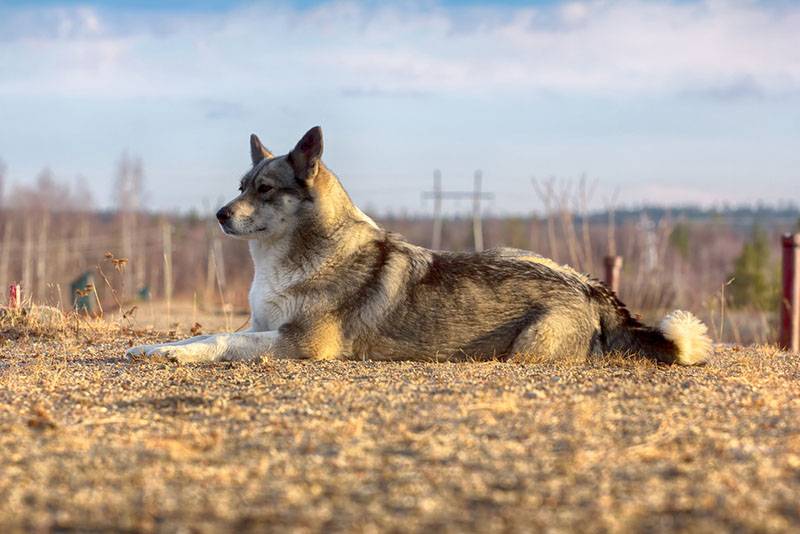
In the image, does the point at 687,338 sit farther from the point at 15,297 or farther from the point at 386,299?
the point at 15,297

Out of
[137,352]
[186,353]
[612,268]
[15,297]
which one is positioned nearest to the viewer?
[186,353]

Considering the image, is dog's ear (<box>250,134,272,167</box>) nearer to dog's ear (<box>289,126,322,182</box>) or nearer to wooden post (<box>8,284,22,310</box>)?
dog's ear (<box>289,126,322,182</box>)

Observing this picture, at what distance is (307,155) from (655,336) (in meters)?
2.96

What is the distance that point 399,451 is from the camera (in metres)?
3.85

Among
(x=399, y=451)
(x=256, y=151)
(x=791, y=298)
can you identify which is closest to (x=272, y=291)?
(x=256, y=151)

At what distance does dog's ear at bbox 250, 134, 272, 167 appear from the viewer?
8203 millimetres

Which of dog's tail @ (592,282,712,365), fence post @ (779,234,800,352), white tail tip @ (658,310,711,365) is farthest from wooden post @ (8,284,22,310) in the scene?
fence post @ (779,234,800,352)

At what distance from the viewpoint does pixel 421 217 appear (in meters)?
140

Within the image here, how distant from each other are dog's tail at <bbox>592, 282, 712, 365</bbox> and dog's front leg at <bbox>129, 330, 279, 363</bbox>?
8.14 ft

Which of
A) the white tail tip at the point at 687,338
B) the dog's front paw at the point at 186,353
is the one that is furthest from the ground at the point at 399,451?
the white tail tip at the point at 687,338

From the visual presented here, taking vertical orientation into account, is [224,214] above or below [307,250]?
above

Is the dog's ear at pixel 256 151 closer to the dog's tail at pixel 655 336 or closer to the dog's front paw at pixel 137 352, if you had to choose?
the dog's front paw at pixel 137 352

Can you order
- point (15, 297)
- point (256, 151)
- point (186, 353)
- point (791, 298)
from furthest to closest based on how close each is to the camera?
point (791, 298) < point (15, 297) < point (256, 151) < point (186, 353)

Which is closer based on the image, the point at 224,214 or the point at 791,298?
the point at 224,214
